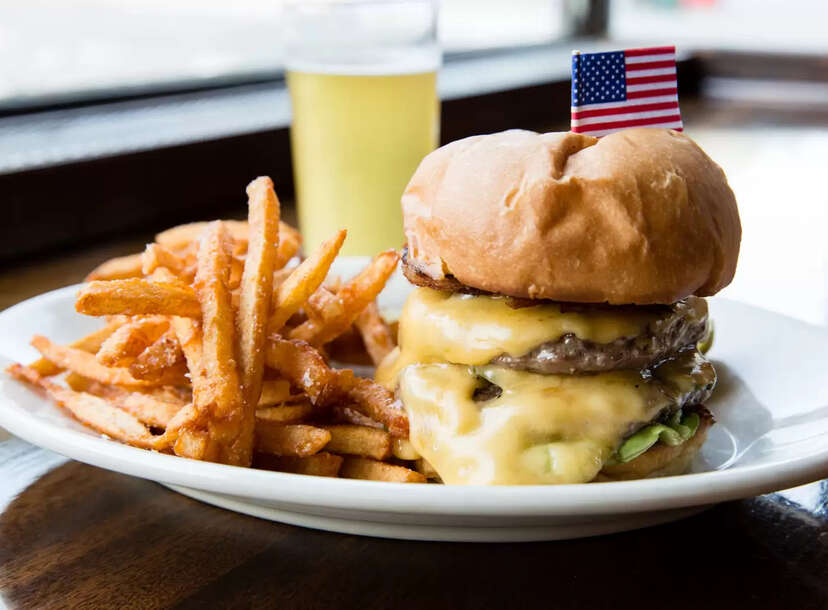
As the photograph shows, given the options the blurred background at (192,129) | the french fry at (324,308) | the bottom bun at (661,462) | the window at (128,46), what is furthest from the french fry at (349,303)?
the window at (128,46)

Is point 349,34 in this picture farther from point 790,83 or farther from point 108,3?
point 790,83

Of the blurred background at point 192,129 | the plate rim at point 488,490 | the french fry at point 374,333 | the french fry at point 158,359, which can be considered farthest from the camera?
the blurred background at point 192,129

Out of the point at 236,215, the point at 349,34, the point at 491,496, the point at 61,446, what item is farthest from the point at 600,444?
the point at 236,215

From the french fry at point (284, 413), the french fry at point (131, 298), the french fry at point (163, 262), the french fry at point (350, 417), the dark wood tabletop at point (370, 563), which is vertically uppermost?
the french fry at point (131, 298)

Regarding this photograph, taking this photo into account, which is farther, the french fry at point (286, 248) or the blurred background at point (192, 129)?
the blurred background at point (192, 129)

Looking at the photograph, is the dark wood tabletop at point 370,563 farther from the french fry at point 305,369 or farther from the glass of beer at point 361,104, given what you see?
the glass of beer at point 361,104

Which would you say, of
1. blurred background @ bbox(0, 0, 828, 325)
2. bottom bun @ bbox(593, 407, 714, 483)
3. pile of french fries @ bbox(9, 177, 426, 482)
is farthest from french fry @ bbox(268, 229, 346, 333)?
blurred background @ bbox(0, 0, 828, 325)

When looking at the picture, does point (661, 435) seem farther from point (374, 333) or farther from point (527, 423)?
point (374, 333)

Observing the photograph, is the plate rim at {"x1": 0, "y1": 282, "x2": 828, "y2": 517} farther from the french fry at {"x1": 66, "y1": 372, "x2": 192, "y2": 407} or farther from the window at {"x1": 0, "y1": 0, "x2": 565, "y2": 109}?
the window at {"x1": 0, "y1": 0, "x2": 565, "y2": 109}
